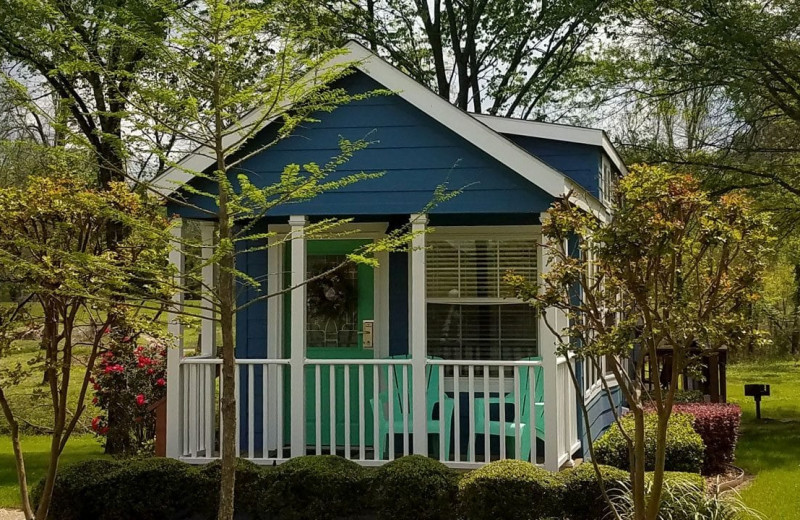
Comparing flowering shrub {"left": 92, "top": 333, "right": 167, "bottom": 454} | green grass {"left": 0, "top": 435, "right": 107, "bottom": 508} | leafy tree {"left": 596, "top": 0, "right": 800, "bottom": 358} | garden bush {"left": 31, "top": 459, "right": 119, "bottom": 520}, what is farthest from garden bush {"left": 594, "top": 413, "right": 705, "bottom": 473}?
leafy tree {"left": 596, "top": 0, "right": 800, "bottom": 358}

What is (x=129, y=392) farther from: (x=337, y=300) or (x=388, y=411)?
(x=388, y=411)

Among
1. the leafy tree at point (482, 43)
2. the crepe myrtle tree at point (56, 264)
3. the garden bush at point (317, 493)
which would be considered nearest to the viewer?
the crepe myrtle tree at point (56, 264)

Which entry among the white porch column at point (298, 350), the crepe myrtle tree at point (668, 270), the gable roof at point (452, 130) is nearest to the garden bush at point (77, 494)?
the white porch column at point (298, 350)

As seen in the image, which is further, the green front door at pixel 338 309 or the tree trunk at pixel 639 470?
the green front door at pixel 338 309

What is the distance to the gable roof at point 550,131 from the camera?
8.81m

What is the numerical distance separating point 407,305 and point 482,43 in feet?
42.0

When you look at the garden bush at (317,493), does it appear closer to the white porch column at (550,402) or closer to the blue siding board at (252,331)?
the white porch column at (550,402)

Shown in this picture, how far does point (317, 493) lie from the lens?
646cm

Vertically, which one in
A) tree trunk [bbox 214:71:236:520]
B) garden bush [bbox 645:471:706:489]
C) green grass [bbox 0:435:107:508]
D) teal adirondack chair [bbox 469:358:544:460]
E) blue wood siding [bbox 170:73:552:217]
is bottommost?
green grass [bbox 0:435:107:508]

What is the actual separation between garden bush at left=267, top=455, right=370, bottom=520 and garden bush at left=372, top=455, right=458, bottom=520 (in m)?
0.20

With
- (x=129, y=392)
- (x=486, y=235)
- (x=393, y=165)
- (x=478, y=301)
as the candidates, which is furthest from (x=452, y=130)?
(x=129, y=392)

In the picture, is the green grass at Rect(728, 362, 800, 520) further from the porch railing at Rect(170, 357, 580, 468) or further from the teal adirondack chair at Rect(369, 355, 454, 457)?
the teal adirondack chair at Rect(369, 355, 454, 457)

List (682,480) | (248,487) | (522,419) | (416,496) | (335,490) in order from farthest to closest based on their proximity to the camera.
Result: (522,419)
(248,487)
(335,490)
(416,496)
(682,480)

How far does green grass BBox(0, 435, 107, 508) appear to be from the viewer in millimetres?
9484
